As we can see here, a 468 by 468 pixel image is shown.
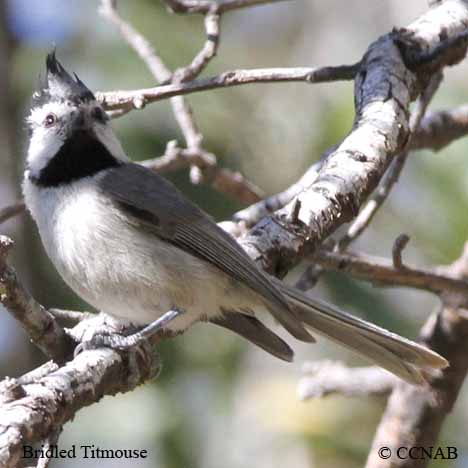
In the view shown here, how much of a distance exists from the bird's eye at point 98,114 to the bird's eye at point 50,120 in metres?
0.15

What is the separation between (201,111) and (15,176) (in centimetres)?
117

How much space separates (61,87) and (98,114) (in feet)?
0.58

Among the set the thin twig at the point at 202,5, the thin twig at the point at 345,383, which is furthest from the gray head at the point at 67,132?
the thin twig at the point at 345,383

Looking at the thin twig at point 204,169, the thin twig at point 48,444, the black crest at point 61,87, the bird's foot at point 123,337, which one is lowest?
the thin twig at point 48,444

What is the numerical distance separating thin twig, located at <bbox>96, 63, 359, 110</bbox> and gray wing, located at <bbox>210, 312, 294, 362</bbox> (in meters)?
0.82

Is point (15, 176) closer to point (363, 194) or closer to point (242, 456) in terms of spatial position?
point (242, 456)

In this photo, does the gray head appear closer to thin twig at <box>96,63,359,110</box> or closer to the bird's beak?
the bird's beak

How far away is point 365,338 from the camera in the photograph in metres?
3.28

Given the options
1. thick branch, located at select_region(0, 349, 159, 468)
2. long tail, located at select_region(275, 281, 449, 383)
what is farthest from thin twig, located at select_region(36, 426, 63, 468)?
long tail, located at select_region(275, 281, 449, 383)

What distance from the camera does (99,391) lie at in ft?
8.34

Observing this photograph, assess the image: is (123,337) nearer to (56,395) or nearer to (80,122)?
(56,395)

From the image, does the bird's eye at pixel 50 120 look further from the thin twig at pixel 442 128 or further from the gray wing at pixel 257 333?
the thin twig at pixel 442 128

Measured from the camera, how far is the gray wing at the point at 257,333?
3.42m

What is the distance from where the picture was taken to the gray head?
364 centimetres
